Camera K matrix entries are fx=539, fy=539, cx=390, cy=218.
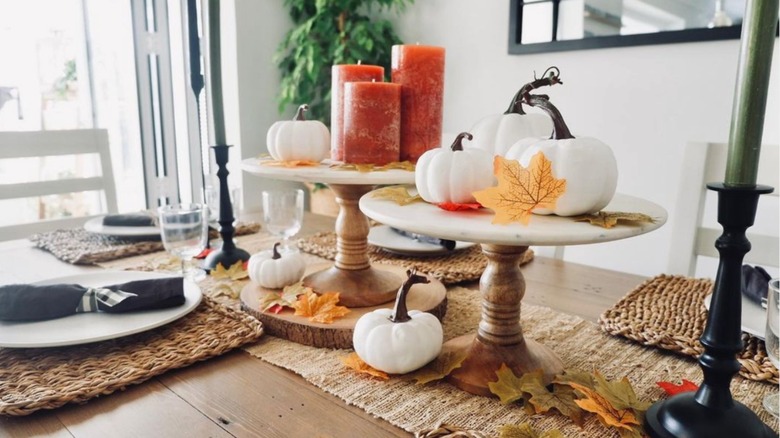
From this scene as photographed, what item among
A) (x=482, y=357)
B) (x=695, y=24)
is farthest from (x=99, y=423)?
(x=695, y=24)

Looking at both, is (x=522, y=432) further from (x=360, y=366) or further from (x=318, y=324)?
(x=318, y=324)

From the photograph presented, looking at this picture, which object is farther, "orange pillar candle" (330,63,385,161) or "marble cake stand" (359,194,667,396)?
"orange pillar candle" (330,63,385,161)

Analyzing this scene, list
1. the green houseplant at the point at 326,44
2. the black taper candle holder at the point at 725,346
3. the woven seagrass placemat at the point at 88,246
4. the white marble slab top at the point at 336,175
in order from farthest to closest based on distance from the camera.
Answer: the green houseplant at the point at 326,44 → the woven seagrass placemat at the point at 88,246 → the white marble slab top at the point at 336,175 → the black taper candle holder at the point at 725,346

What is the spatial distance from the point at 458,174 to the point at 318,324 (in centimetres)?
29

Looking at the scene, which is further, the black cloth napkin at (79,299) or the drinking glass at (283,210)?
the drinking glass at (283,210)

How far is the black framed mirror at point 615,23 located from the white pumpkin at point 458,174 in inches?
66.1

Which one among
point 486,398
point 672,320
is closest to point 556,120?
point 486,398

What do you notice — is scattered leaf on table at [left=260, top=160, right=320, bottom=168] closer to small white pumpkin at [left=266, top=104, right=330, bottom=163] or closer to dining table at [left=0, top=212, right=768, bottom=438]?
small white pumpkin at [left=266, top=104, right=330, bottom=163]

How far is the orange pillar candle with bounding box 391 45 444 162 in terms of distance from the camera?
82 cm

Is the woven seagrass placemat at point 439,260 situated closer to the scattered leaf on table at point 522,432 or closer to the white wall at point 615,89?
the scattered leaf on table at point 522,432

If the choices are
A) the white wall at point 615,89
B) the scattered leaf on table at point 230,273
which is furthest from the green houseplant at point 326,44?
the scattered leaf on table at point 230,273

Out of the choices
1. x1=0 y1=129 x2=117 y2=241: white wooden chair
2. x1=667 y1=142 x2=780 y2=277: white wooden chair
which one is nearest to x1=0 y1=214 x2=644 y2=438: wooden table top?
x1=667 y1=142 x2=780 y2=277: white wooden chair

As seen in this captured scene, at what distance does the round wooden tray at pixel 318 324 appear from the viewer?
2.33 feet

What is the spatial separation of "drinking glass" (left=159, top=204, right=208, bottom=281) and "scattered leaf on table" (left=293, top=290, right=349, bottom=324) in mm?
260
